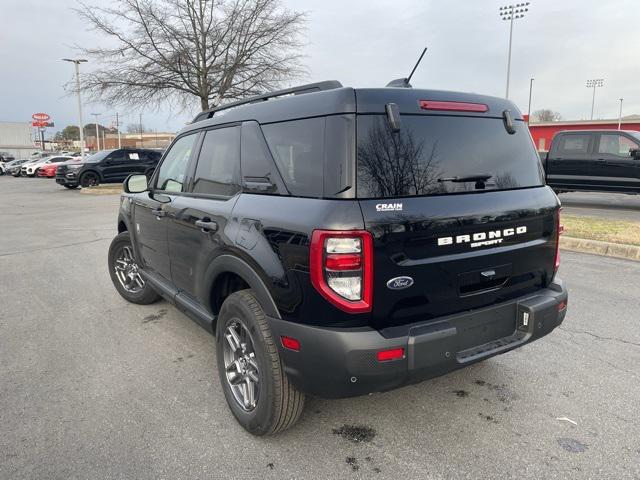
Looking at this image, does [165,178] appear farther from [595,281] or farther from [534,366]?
[595,281]

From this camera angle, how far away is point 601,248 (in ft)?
23.0

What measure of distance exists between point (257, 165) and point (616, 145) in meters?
11.6

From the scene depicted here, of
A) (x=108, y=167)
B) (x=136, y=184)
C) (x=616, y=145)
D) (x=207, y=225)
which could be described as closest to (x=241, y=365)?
(x=207, y=225)

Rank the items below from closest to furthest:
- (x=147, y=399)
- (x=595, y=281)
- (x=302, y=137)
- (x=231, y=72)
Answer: (x=302, y=137)
(x=147, y=399)
(x=595, y=281)
(x=231, y=72)

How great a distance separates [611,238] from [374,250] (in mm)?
6768

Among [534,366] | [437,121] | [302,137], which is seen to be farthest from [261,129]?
[534,366]

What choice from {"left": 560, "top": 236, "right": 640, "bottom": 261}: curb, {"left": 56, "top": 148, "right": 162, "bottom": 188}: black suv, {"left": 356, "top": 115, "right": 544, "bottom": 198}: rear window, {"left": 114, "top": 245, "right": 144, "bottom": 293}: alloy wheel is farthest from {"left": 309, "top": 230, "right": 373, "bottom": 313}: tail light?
{"left": 56, "top": 148, "right": 162, "bottom": 188}: black suv

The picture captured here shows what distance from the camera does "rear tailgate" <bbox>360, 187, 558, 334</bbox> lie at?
218 cm

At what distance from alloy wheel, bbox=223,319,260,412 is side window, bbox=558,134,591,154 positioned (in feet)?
38.6

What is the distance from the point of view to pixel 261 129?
2.74m

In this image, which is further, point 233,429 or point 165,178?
point 165,178

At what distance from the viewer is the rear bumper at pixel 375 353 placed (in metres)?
2.14

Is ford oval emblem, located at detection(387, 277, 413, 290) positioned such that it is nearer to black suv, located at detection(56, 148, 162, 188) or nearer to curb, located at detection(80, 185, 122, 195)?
curb, located at detection(80, 185, 122, 195)

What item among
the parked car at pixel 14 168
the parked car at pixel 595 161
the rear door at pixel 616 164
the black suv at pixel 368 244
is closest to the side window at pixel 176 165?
the black suv at pixel 368 244
